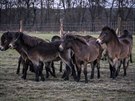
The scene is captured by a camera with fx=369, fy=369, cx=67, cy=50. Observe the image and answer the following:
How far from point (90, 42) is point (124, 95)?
3535mm

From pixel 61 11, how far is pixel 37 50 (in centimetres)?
5044

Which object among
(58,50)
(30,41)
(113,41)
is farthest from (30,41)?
(113,41)

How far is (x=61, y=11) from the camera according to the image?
61312 mm

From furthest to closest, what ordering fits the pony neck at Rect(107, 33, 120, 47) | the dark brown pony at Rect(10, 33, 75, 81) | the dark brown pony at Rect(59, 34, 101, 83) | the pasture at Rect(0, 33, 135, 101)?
1. the pony neck at Rect(107, 33, 120, 47)
2. the dark brown pony at Rect(10, 33, 75, 81)
3. the dark brown pony at Rect(59, 34, 101, 83)
4. the pasture at Rect(0, 33, 135, 101)

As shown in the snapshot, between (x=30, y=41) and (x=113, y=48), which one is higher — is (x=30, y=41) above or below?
above

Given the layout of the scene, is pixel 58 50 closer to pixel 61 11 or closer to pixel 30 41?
pixel 30 41

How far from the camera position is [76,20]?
59062mm

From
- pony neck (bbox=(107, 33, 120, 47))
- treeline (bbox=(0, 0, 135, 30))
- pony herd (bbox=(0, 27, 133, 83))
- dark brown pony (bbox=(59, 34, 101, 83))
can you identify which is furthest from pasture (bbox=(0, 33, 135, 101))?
treeline (bbox=(0, 0, 135, 30))

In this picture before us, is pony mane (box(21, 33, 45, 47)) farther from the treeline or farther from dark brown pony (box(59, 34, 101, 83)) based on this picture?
the treeline

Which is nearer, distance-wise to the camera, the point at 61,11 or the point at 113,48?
the point at 113,48

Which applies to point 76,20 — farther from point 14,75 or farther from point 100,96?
point 100,96

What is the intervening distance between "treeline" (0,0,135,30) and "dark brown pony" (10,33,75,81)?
4364 cm

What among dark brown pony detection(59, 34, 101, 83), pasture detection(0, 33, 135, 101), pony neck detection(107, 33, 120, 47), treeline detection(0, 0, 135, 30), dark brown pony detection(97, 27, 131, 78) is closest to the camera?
pasture detection(0, 33, 135, 101)

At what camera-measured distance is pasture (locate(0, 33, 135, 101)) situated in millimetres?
8398
